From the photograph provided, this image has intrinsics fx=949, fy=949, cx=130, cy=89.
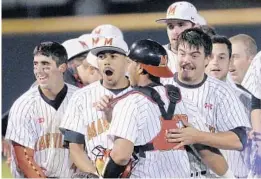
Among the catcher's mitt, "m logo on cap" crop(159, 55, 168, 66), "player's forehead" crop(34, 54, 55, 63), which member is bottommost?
the catcher's mitt

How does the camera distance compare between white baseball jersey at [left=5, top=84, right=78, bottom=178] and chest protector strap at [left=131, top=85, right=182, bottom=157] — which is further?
white baseball jersey at [left=5, top=84, right=78, bottom=178]

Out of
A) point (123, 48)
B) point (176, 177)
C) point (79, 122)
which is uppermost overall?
point (123, 48)

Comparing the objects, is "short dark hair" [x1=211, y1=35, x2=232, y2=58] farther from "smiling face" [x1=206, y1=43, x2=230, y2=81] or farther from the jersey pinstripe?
the jersey pinstripe

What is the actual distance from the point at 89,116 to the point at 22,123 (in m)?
0.29

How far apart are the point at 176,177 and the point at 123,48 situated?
588mm

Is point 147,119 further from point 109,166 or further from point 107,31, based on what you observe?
point 107,31

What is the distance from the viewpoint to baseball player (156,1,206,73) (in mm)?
4004

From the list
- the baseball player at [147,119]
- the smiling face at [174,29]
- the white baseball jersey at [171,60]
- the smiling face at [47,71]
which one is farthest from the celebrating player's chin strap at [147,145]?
the smiling face at [47,71]

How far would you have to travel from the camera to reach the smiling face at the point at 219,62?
404cm

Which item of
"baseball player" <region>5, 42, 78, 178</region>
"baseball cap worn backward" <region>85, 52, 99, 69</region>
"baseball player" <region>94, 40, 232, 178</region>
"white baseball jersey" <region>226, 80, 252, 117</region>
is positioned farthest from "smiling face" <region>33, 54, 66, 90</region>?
"white baseball jersey" <region>226, 80, 252, 117</region>

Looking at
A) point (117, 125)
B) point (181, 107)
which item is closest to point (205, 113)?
point (181, 107)

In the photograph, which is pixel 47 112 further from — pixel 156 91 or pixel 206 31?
pixel 206 31

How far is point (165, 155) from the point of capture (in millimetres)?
3967

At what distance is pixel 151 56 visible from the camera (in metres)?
3.97
